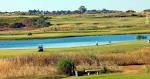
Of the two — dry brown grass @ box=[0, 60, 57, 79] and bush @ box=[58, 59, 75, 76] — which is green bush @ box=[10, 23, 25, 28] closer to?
dry brown grass @ box=[0, 60, 57, 79]

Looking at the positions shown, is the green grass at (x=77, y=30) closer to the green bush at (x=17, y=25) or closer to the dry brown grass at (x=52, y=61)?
the green bush at (x=17, y=25)

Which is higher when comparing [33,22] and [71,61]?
[71,61]

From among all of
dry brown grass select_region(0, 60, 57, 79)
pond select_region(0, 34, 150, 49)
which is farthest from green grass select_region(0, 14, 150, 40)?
dry brown grass select_region(0, 60, 57, 79)

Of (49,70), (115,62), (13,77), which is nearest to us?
(13,77)

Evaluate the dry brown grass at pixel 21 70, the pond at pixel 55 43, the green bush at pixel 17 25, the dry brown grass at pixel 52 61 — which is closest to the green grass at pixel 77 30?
the green bush at pixel 17 25

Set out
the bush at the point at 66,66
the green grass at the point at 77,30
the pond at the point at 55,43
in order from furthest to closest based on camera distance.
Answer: the green grass at the point at 77,30 < the pond at the point at 55,43 < the bush at the point at 66,66

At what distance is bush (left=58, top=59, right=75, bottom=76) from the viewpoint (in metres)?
36.6

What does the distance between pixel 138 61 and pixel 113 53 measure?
2547mm

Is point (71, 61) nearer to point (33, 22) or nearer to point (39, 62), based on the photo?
point (39, 62)

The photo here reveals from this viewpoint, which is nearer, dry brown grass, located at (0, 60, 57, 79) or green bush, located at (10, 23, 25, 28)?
dry brown grass, located at (0, 60, 57, 79)

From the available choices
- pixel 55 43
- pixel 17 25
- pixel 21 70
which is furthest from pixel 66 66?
pixel 17 25

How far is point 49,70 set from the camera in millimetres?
37719

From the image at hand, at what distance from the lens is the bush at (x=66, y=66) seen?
3658 centimetres

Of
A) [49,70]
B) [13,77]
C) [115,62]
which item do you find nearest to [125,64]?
[115,62]
